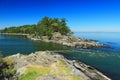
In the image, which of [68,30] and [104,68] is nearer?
[104,68]

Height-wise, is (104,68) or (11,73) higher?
(11,73)

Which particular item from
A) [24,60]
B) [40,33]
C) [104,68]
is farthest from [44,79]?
[40,33]

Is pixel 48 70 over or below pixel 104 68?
over

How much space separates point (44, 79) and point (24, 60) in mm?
13215

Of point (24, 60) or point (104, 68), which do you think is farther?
point (104, 68)

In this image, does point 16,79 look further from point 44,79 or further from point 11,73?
point 44,79

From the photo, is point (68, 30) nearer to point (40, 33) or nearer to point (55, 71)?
point (40, 33)

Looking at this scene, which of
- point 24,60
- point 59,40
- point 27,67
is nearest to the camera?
point 27,67

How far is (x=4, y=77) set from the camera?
1368 inches

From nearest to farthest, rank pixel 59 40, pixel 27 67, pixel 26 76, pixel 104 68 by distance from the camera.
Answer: pixel 26 76 → pixel 27 67 → pixel 104 68 → pixel 59 40

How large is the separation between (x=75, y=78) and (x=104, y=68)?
105 feet

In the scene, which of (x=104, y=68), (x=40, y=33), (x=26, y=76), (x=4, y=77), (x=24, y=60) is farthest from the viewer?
(x=40, y=33)

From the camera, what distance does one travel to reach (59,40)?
16138cm

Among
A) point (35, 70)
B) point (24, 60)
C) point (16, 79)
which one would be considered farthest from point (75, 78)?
point (24, 60)
